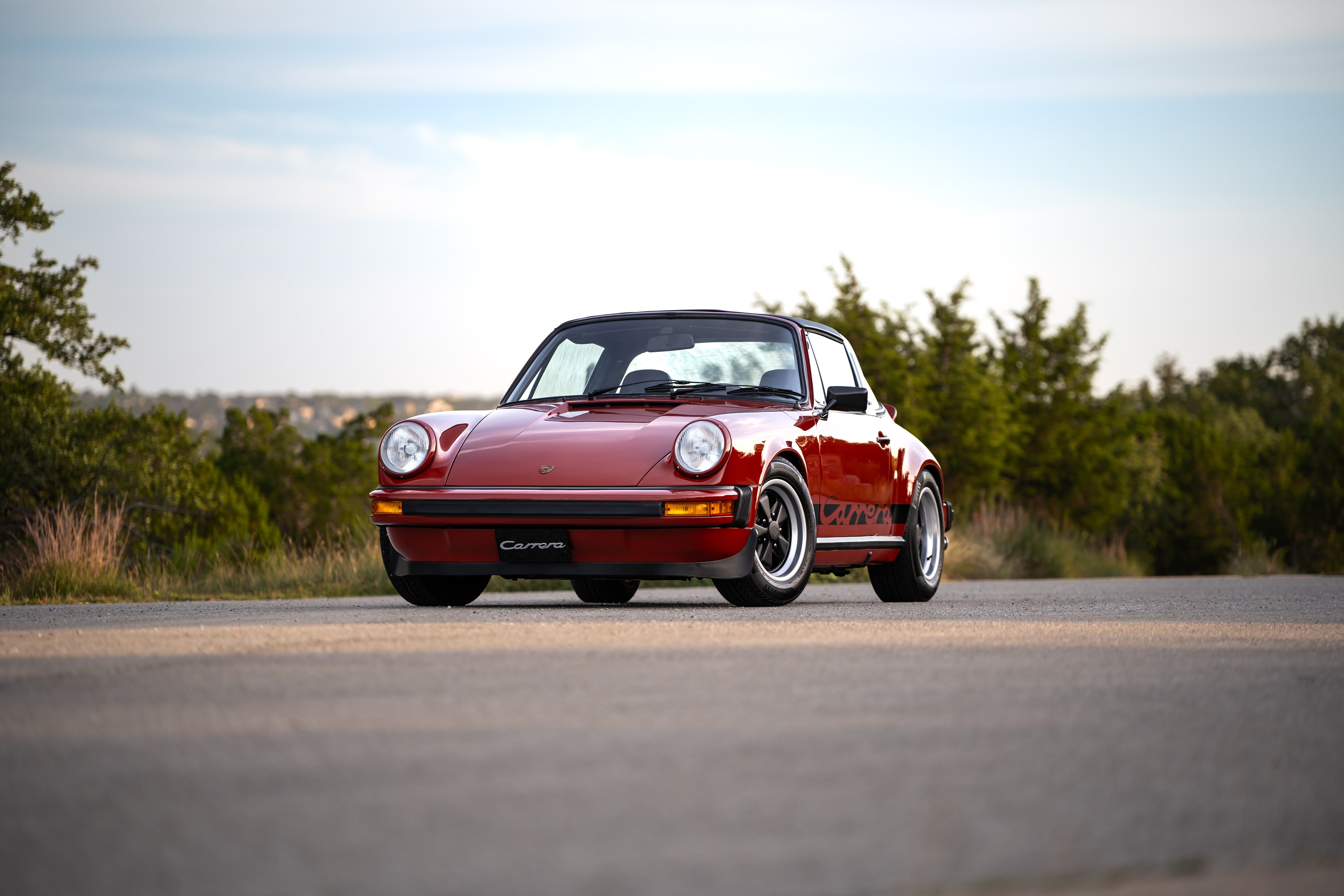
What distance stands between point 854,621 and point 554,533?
1.60 m

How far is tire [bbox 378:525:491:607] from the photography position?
27.7ft

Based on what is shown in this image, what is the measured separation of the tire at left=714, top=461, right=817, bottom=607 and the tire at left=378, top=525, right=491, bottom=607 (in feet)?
4.59

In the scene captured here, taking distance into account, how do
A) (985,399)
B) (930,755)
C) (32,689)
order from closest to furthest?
(930,755), (32,689), (985,399)

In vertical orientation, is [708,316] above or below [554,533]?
above

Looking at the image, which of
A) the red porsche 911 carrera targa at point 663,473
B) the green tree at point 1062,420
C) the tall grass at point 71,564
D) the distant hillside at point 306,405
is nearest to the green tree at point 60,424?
the tall grass at point 71,564

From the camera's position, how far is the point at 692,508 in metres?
7.71

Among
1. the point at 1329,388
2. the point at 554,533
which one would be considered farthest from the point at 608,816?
the point at 1329,388

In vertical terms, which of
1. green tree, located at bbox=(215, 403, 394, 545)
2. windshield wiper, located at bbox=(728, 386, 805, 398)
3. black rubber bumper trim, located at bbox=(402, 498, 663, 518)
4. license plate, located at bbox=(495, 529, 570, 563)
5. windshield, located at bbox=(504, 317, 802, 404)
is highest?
windshield, located at bbox=(504, 317, 802, 404)

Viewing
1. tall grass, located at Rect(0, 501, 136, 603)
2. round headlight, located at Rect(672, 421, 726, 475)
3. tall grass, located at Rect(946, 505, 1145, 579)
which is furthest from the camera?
tall grass, located at Rect(946, 505, 1145, 579)

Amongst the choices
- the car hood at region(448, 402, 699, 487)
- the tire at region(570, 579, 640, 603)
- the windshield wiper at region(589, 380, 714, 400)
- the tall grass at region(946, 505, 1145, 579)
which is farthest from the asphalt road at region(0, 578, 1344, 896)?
the tall grass at region(946, 505, 1145, 579)

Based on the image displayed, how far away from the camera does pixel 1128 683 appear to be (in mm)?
4863

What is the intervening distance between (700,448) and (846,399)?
4.99 feet

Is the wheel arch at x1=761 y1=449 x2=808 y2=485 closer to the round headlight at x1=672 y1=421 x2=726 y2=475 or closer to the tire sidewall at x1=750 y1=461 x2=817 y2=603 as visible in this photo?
the tire sidewall at x1=750 y1=461 x2=817 y2=603

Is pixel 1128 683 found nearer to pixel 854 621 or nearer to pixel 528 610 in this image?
pixel 854 621
